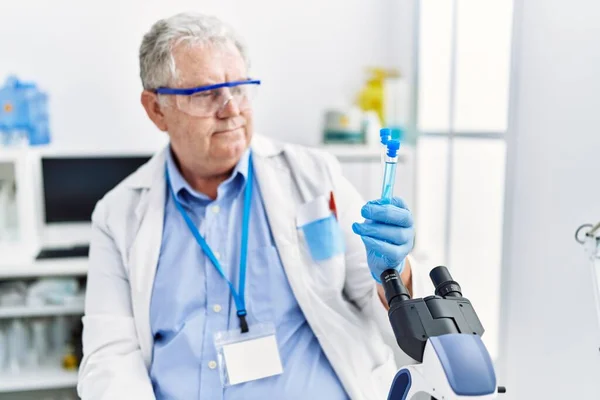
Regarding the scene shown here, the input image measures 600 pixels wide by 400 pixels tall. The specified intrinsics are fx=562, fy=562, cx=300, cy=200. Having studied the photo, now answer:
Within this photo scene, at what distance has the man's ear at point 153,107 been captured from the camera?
1.41 metres

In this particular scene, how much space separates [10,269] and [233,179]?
0.98 m

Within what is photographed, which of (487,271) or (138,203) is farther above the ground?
(138,203)

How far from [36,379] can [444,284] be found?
169 centimetres

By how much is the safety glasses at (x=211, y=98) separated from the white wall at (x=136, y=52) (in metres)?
1.20

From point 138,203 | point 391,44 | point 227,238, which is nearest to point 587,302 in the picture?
point 227,238

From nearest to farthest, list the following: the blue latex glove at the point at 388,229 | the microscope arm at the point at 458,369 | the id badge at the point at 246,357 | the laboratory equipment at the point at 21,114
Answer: the microscope arm at the point at 458,369 < the blue latex glove at the point at 388,229 < the id badge at the point at 246,357 < the laboratory equipment at the point at 21,114

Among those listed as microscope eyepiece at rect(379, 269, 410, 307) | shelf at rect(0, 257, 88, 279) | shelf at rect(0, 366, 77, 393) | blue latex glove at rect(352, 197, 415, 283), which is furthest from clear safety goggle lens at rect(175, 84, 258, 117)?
shelf at rect(0, 366, 77, 393)

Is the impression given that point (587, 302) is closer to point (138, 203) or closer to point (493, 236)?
point (493, 236)

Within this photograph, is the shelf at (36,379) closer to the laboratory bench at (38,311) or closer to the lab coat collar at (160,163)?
the laboratory bench at (38,311)

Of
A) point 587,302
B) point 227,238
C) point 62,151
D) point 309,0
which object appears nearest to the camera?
point 587,302

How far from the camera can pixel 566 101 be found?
1.29 meters

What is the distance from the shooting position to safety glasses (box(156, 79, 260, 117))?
1.31 metres

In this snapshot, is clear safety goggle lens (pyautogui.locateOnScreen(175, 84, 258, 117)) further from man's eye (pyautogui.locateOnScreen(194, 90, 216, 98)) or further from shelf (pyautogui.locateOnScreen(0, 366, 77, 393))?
shelf (pyautogui.locateOnScreen(0, 366, 77, 393))

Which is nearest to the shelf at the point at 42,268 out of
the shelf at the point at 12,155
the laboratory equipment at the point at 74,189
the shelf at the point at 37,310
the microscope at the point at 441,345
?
the shelf at the point at 37,310
